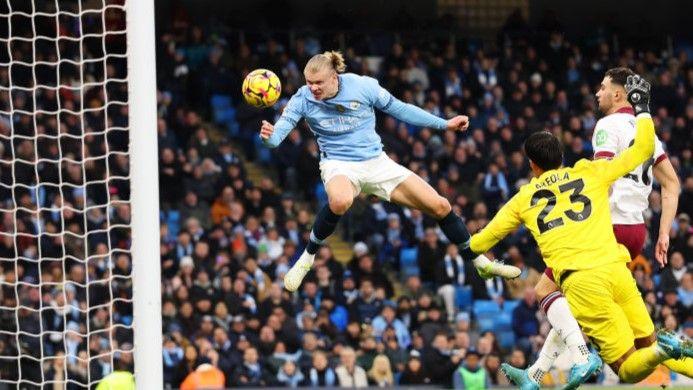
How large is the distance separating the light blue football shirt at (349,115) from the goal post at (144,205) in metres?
2.10

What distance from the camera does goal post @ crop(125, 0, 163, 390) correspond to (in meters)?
8.03

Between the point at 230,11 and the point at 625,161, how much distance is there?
14376 millimetres

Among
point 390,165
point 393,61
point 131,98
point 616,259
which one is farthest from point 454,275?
point 131,98

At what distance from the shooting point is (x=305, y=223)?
1916cm

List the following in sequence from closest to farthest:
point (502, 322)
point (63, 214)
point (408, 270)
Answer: point (63, 214) < point (502, 322) < point (408, 270)

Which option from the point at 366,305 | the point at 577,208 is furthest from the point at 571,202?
the point at 366,305

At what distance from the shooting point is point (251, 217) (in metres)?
19.0

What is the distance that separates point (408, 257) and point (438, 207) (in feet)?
29.1

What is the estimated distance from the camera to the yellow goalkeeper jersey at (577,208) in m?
8.79

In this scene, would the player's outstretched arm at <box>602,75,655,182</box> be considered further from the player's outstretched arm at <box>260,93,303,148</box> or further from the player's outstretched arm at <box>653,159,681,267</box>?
the player's outstretched arm at <box>260,93,303,148</box>

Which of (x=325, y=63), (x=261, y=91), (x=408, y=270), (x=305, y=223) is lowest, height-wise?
(x=408, y=270)

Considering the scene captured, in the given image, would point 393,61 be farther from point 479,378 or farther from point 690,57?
point 479,378

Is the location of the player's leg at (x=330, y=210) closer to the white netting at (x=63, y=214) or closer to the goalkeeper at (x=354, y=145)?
the goalkeeper at (x=354, y=145)

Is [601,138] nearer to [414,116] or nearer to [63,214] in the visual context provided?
[414,116]
